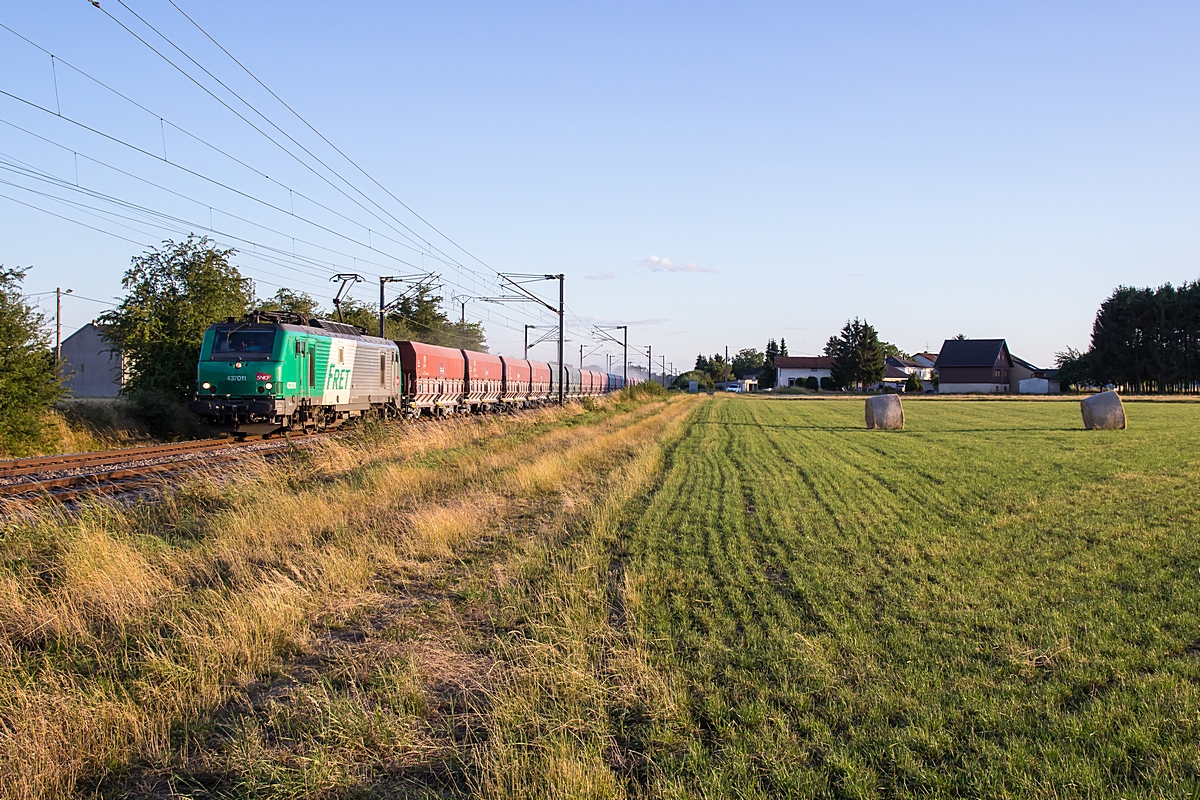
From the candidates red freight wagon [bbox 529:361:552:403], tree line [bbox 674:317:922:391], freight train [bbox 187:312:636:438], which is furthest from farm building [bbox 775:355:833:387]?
freight train [bbox 187:312:636:438]

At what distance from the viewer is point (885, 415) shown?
31.1m

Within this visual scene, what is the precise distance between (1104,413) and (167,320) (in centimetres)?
3127

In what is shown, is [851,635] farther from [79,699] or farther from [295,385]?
[295,385]

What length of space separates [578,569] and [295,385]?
15.0m

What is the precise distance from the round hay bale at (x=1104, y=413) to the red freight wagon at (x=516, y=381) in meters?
26.3

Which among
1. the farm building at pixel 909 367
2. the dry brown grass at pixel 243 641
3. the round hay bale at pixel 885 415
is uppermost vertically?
the farm building at pixel 909 367

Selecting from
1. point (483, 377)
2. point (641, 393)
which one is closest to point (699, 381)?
point (641, 393)

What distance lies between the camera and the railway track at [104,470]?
11.9m

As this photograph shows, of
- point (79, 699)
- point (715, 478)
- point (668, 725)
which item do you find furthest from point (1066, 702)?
point (715, 478)

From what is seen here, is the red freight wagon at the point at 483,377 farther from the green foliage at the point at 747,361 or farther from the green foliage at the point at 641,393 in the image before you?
the green foliage at the point at 747,361

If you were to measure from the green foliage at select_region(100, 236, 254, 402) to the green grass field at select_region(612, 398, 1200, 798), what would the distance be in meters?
18.8

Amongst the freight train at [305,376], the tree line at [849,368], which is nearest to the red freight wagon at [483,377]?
the freight train at [305,376]

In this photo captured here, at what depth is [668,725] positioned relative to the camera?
4.36 metres

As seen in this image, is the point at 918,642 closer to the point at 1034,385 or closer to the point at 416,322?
the point at 416,322
